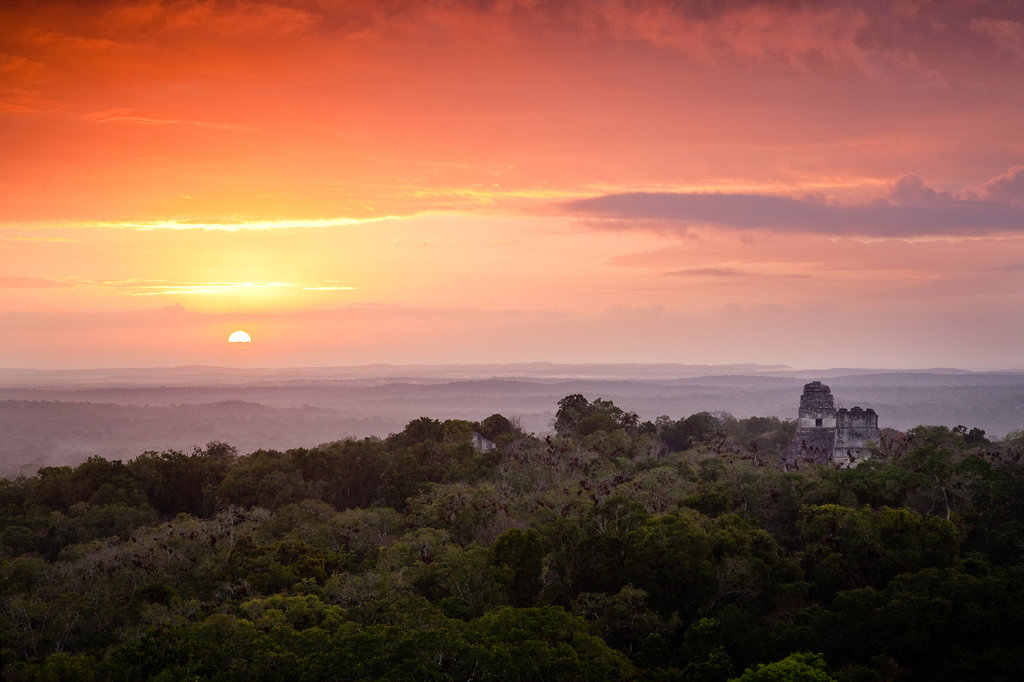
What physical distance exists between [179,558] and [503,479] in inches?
730

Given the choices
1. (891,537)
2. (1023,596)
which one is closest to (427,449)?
(891,537)

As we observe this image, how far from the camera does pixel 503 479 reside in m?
51.4

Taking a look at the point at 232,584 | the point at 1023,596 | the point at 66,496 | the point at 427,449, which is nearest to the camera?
the point at 1023,596

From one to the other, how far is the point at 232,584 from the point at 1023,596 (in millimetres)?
26739

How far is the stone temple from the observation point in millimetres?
56656

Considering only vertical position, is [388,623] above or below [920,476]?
below

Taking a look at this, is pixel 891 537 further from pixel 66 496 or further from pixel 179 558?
pixel 66 496

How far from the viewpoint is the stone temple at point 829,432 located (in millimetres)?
56656

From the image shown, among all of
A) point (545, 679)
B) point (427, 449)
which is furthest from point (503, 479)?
point (545, 679)

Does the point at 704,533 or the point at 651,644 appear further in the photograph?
the point at 704,533

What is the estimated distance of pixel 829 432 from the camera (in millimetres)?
58594

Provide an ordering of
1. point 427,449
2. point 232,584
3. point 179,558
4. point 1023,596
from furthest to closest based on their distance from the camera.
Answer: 1. point 427,449
2. point 179,558
3. point 232,584
4. point 1023,596

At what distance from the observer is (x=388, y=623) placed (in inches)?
1169

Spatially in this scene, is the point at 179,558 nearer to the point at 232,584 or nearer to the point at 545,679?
the point at 232,584
